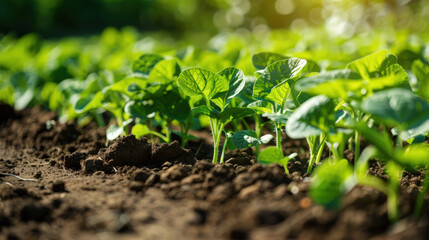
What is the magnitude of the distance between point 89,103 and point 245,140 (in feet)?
3.33

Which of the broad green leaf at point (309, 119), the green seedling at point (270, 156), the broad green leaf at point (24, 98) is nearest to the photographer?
the broad green leaf at point (309, 119)

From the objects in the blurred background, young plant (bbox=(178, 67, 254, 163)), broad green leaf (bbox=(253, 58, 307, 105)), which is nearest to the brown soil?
young plant (bbox=(178, 67, 254, 163))

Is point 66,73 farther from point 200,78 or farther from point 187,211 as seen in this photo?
point 187,211

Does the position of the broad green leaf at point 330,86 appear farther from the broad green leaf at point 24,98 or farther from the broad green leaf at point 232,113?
the broad green leaf at point 24,98

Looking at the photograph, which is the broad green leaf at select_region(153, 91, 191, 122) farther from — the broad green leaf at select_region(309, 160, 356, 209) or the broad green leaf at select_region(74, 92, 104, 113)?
the broad green leaf at select_region(309, 160, 356, 209)

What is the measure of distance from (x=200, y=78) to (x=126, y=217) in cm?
71

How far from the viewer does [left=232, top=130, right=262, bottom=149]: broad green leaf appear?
5.42 ft

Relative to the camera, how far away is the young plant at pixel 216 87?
5.46ft

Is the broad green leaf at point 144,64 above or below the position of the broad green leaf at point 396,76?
above

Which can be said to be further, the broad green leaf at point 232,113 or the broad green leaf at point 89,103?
the broad green leaf at point 89,103

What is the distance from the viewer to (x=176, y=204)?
1329 mm

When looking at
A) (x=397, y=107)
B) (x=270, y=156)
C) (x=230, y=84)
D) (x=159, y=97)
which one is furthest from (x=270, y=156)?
(x=159, y=97)

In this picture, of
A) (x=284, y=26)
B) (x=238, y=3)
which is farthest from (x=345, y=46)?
(x=284, y=26)

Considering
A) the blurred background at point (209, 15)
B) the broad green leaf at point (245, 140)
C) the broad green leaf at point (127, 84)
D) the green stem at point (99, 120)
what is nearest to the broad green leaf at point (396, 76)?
the broad green leaf at point (245, 140)
